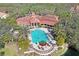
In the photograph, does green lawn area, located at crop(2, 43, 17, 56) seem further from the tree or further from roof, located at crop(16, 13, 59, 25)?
the tree

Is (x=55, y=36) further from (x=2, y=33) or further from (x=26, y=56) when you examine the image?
(x=2, y=33)

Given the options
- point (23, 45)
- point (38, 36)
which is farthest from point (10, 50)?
point (38, 36)

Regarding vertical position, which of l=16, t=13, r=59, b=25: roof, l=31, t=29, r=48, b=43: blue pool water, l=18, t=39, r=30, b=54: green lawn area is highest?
l=16, t=13, r=59, b=25: roof

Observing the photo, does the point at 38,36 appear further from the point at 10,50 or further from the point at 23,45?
the point at 10,50

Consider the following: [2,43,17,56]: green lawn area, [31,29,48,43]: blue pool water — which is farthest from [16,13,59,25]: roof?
[2,43,17,56]: green lawn area

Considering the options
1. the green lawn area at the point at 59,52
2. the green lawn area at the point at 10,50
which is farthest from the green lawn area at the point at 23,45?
the green lawn area at the point at 59,52
